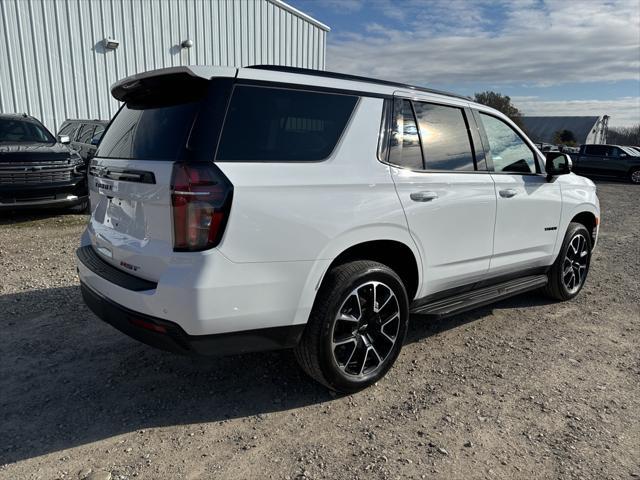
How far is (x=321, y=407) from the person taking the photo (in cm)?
297

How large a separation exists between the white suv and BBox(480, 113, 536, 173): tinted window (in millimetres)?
251

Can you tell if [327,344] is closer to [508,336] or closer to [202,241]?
[202,241]

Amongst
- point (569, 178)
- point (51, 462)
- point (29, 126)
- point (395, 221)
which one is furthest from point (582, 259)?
point (29, 126)

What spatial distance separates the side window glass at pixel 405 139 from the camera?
124 inches

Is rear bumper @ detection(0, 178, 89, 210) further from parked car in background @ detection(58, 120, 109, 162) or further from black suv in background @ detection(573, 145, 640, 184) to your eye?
black suv in background @ detection(573, 145, 640, 184)

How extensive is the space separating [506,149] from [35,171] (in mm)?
7279

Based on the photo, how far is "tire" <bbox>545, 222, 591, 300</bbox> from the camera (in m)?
4.75

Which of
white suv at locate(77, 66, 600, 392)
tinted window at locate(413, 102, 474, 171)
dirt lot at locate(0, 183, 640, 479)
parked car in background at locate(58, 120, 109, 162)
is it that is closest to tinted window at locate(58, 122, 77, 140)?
parked car in background at locate(58, 120, 109, 162)

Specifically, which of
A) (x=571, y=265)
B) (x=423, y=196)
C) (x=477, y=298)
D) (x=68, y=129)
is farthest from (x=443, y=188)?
(x=68, y=129)

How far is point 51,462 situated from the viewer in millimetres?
2406

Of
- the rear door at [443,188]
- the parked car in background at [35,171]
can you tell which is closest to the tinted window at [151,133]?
the rear door at [443,188]

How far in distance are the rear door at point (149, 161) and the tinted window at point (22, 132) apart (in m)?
7.06

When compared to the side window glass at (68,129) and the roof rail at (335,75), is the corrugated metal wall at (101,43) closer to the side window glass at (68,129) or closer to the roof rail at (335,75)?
the side window glass at (68,129)

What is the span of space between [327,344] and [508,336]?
200cm
